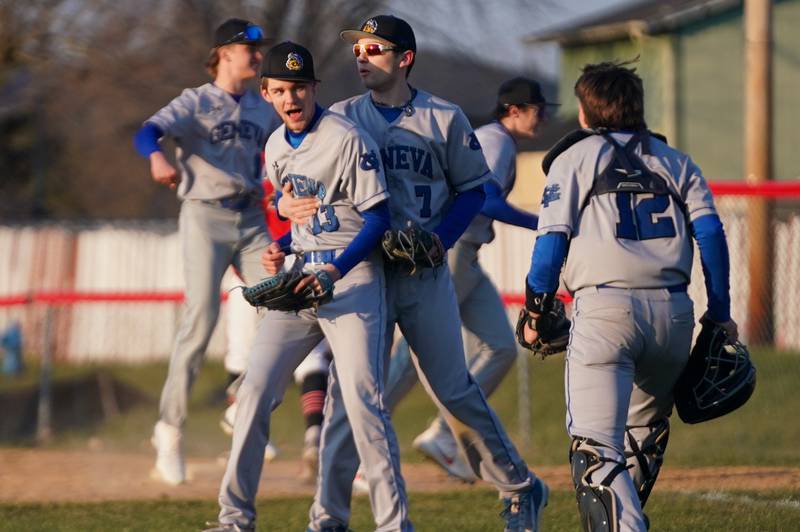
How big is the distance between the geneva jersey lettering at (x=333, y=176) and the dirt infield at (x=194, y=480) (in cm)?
269

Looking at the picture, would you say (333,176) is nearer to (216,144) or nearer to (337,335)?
(337,335)

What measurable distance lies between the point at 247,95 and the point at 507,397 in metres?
6.88

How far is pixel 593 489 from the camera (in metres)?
4.87

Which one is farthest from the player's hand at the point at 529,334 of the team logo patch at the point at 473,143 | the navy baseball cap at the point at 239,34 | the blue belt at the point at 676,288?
the navy baseball cap at the point at 239,34

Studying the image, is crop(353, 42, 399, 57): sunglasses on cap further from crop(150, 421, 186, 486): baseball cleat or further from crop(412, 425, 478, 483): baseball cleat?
crop(150, 421, 186, 486): baseball cleat

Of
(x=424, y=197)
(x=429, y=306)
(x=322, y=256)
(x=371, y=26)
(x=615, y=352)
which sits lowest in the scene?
(x=615, y=352)

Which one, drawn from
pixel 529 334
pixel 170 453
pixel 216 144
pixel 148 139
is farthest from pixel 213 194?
pixel 529 334

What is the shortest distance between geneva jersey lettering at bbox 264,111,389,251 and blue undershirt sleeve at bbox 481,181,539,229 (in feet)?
4.62

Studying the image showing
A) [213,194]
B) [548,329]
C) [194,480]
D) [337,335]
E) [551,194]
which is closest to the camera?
[551,194]

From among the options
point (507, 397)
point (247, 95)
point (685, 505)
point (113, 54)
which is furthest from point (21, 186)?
point (685, 505)

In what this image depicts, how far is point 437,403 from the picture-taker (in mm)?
5848

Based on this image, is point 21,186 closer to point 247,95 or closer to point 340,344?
point 247,95

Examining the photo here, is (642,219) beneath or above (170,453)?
above

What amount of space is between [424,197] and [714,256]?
136cm
